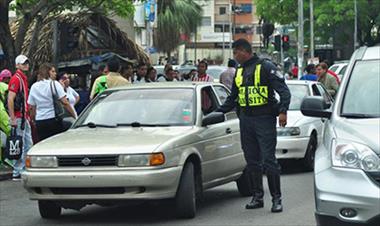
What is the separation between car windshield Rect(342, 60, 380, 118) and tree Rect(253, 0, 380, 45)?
39833 millimetres

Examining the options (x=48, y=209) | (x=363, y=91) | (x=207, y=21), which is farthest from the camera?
(x=207, y=21)

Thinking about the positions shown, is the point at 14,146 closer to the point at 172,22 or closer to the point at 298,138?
the point at 298,138

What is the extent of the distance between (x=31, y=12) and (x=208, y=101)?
795 centimetres

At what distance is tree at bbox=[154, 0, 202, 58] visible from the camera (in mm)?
55312

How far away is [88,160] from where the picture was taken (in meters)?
7.53

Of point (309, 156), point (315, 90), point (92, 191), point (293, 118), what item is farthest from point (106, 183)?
point (315, 90)

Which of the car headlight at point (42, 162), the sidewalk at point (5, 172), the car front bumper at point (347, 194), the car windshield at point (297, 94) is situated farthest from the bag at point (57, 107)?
the car front bumper at point (347, 194)

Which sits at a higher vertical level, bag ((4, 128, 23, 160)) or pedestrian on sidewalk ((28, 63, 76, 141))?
pedestrian on sidewalk ((28, 63, 76, 141))

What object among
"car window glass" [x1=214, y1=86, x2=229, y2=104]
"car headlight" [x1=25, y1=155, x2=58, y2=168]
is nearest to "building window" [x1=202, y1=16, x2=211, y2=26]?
"car window glass" [x1=214, y1=86, x2=229, y2=104]

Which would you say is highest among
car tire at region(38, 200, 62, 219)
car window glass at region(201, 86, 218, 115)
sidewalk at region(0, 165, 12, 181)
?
car window glass at region(201, 86, 218, 115)

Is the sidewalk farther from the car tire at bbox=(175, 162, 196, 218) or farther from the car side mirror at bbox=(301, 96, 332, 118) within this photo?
the car side mirror at bbox=(301, 96, 332, 118)

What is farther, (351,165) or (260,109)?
(260,109)

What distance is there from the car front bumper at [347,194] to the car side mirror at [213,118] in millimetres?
2942

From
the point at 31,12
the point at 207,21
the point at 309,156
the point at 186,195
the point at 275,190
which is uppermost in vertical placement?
the point at 31,12
